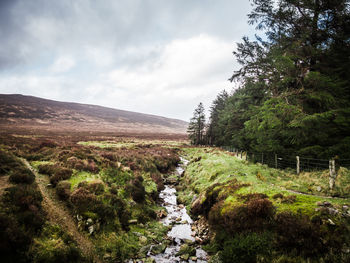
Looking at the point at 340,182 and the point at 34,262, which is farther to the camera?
the point at 340,182

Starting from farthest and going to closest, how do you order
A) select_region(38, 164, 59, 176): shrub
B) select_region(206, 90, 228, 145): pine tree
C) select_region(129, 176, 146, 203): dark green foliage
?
1. select_region(206, 90, 228, 145): pine tree
2. select_region(129, 176, 146, 203): dark green foliage
3. select_region(38, 164, 59, 176): shrub

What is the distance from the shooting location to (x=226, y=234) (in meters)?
7.82

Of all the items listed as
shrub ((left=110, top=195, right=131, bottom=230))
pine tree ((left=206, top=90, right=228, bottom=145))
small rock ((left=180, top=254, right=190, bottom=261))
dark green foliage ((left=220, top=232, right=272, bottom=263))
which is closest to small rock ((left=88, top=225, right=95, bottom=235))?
shrub ((left=110, top=195, right=131, bottom=230))

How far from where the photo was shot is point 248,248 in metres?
6.28

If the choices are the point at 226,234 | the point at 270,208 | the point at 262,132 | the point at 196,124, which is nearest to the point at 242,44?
the point at 262,132

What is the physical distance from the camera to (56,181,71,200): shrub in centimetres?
954

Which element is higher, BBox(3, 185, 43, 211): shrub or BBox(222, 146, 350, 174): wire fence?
BBox(222, 146, 350, 174): wire fence

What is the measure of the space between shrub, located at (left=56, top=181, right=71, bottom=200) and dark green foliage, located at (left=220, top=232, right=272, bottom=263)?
8767 mm

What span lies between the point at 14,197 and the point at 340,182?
1633 centimetres

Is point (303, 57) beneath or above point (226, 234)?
above

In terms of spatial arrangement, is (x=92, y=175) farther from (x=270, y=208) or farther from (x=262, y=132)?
(x=262, y=132)

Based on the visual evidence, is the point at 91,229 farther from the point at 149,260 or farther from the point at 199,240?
the point at 199,240

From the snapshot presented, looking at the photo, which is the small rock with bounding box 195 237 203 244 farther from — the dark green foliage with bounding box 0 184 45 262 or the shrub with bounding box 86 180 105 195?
the dark green foliage with bounding box 0 184 45 262

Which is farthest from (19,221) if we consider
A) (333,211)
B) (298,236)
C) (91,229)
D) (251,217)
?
(333,211)
